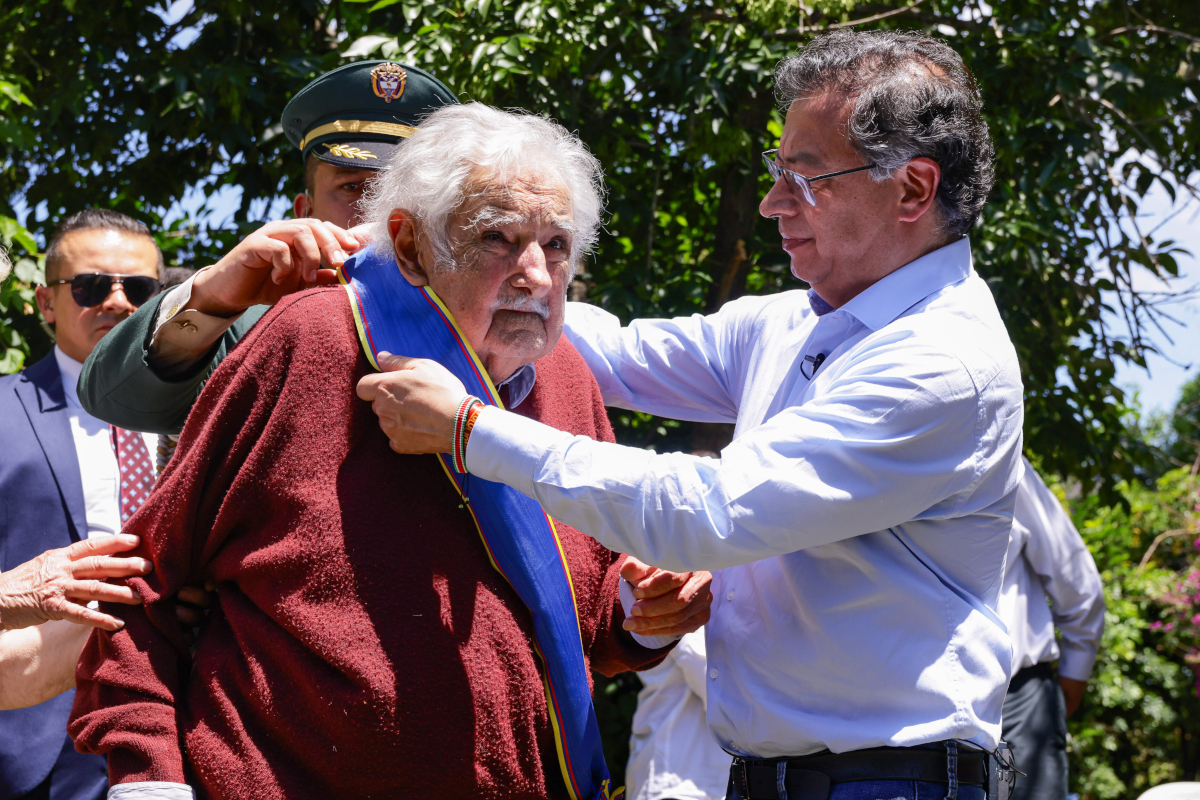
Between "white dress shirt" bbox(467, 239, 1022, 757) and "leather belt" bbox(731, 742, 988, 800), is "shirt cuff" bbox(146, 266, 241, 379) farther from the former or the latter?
"leather belt" bbox(731, 742, 988, 800)

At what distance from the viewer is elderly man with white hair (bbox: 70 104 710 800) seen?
5.73 feet

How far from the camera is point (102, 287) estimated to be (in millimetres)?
3602

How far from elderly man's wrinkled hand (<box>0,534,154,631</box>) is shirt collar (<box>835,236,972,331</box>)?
4.50 ft

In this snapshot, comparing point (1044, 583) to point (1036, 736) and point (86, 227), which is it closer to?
point (1036, 736)

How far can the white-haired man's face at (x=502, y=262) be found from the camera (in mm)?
1898

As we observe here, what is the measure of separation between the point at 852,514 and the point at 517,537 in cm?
58

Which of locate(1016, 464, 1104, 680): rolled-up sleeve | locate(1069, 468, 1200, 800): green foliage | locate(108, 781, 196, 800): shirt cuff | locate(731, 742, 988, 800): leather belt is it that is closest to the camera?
locate(108, 781, 196, 800): shirt cuff

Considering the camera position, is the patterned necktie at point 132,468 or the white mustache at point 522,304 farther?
the patterned necktie at point 132,468

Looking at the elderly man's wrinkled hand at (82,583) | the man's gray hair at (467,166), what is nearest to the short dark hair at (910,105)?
the man's gray hair at (467,166)

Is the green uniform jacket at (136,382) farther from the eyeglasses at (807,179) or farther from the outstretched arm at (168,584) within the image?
the eyeglasses at (807,179)

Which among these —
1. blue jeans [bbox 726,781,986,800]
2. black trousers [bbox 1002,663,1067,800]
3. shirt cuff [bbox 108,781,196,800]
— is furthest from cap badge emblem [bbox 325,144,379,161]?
black trousers [bbox 1002,663,1067,800]

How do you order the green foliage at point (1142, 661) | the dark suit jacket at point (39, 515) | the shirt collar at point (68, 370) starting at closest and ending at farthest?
the dark suit jacket at point (39, 515) < the shirt collar at point (68, 370) < the green foliage at point (1142, 661)

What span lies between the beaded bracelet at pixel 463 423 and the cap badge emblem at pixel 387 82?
1270 millimetres

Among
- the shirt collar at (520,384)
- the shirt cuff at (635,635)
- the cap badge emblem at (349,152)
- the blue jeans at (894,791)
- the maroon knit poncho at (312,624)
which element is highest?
the cap badge emblem at (349,152)
